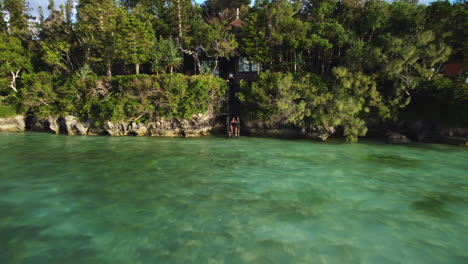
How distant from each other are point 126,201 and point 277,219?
4.57 m

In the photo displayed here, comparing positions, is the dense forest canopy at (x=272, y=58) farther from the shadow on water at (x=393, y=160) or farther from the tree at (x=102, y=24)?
the shadow on water at (x=393, y=160)

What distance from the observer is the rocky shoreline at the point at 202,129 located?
1955 cm

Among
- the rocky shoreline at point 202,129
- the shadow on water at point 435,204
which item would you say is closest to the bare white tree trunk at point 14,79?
the rocky shoreline at point 202,129

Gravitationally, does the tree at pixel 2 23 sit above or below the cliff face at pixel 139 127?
above

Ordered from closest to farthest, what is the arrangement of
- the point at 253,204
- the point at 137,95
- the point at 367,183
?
the point at 253,204
the point at 367,183
the point at 137,95

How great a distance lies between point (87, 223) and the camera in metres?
6.17

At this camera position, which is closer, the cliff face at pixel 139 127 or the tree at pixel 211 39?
the cliff face at pixel 139 127

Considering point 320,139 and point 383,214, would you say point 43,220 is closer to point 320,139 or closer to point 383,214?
point 383,214

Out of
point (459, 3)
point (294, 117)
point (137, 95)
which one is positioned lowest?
point (294, 117)

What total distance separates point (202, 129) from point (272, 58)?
10.1 metres

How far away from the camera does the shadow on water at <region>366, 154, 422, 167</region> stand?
1245cm

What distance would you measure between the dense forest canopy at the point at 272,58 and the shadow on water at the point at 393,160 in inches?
201

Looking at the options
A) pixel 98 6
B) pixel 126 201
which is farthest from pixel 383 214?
pixel 98 6

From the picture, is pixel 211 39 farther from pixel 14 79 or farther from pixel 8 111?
pixel 14 79
